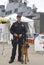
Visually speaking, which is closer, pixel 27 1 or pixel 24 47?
pixel 24 47

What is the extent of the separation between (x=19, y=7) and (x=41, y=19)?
61.1ft

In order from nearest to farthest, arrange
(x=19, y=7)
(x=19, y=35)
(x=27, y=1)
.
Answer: (x=19, y=35), (x=19, y=7), (x=27, y=1)

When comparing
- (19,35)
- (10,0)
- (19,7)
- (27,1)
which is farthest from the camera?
(10,0)

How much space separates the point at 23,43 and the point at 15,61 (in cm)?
89

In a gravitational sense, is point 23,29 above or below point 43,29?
above

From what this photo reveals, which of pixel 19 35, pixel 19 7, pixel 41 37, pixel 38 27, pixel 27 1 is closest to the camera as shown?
pixel 19 35

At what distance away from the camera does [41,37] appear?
1452cm

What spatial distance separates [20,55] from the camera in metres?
10.3

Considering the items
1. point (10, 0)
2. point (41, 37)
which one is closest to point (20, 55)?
point (41, 37)

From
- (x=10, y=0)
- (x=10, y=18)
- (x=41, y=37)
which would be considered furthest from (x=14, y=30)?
(x=10, y=0)

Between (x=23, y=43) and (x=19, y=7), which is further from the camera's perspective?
(x=19, y=7)

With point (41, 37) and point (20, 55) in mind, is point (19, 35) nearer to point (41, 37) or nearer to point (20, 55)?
point (20, 55)

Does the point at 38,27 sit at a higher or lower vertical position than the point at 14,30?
lower

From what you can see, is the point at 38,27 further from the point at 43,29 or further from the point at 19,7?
the point at 19,7
